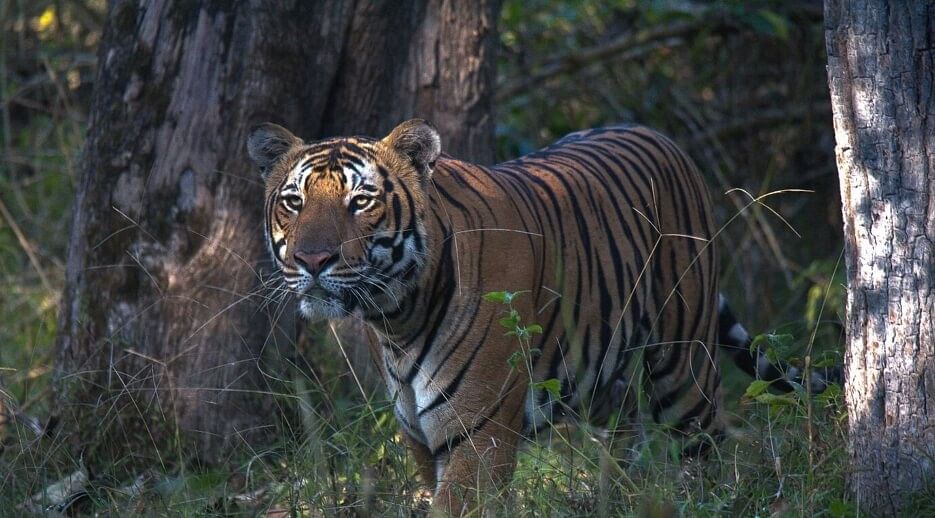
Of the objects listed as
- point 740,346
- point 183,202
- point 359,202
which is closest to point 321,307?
point 359,202

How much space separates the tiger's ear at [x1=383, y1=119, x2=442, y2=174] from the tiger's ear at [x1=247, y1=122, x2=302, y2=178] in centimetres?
34

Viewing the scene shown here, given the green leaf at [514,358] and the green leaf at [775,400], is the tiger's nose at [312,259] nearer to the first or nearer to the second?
the green leaf at [514,358]

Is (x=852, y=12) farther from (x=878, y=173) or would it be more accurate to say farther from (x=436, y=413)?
(x=436, y=413)

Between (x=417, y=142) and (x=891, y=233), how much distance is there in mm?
1385

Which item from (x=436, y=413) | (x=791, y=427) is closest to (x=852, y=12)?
(x=791, y=427)

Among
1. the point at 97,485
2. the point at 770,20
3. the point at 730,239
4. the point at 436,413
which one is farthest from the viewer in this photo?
the point at 730,239

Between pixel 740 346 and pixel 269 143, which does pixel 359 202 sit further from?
pixel 740 346

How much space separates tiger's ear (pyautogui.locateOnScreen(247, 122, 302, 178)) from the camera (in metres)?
3.65

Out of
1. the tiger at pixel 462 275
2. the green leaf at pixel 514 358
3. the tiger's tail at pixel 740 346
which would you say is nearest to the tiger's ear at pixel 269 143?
the tiger at pixel 462 275

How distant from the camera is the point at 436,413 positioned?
136 inches

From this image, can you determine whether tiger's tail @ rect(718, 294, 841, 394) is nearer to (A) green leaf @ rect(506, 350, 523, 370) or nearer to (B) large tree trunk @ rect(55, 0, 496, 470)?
(A) green leaf @ rect(506, 350, 523, 370)

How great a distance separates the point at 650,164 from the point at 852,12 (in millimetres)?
1503

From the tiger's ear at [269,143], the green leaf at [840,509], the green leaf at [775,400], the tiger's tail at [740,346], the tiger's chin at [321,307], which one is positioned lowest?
the tiger's tail at [740,346]

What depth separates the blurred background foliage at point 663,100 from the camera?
22.6ft
